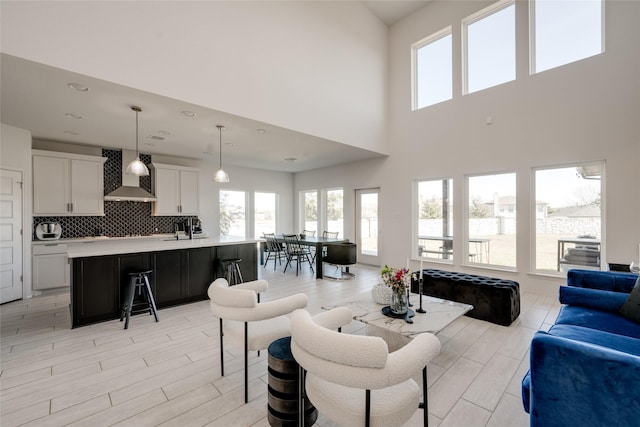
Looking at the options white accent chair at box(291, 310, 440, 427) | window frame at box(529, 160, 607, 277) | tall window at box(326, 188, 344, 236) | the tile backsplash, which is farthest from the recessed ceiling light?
window frame at box(529, 160, 607, 277)

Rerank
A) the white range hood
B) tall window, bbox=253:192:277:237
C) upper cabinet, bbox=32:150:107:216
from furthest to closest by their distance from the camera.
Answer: tall window, bbox=253:192:277:237 < the white range hood < upper cabinet, bbox=32:150:107:216

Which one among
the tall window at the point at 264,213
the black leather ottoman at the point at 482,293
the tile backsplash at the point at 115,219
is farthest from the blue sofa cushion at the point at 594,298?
the tile backsplash at the point at 115,219

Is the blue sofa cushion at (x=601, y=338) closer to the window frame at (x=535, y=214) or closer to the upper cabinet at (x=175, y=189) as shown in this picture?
the window frame at (x=535, y=214)

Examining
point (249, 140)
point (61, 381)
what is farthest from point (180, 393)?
point (249, 140)

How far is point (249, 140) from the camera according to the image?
5.49m

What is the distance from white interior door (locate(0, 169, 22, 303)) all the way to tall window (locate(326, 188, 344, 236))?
266 inches

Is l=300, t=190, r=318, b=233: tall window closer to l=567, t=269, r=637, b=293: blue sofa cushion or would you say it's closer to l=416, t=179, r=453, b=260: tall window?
l=416, t=179, r=453, b=260: tall window

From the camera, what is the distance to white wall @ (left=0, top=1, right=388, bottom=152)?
9.01ft

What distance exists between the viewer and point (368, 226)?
25.3 feet

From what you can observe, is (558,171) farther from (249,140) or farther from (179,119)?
(179,119)

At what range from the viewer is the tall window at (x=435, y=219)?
6023 millimetres

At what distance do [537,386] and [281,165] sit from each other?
7747mm

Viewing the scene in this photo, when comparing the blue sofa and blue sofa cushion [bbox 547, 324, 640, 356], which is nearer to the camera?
the blue sofa

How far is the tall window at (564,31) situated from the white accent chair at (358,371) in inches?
225
